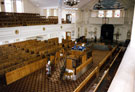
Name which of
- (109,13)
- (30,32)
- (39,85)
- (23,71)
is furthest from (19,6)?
(109,13)

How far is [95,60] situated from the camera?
1052cm

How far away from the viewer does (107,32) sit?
19.4 metres

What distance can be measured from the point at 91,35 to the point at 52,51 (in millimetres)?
11692

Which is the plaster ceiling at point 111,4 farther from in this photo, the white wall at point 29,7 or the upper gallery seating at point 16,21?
the white wall at point 29,7

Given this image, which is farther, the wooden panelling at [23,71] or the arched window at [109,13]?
the arched window at [109,13]

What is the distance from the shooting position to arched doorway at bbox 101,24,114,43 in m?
19.0

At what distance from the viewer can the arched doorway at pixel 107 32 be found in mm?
19039

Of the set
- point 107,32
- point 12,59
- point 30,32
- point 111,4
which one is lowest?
point 12,59

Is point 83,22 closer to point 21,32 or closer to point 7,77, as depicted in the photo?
point 21,32

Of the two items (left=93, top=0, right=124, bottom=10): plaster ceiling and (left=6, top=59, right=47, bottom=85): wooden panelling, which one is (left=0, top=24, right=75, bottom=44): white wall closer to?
(left=6, top=59, right=47, bottom=85): wooden panelling

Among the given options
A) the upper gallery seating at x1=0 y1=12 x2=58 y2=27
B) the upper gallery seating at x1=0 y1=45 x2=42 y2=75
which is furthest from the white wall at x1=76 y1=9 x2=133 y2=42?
the upper gallery seating at x1=0 y1=45 x2=42 y2=75

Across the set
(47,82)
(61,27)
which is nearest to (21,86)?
(47,82)

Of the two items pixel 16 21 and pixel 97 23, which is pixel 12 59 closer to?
pixel 16 21

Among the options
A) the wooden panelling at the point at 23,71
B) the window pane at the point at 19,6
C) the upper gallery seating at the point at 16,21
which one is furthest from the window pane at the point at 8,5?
the wooden panelling at the point at 23,71
